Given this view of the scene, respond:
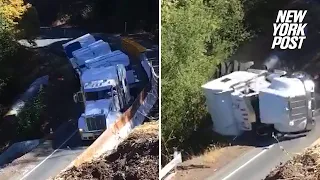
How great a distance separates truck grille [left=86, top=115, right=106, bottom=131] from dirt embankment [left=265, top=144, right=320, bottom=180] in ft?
2.91

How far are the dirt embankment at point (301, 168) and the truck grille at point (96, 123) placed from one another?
2.91 feet

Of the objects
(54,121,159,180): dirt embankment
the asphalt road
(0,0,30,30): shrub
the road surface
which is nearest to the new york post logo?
the road surface

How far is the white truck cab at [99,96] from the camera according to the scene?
278cm

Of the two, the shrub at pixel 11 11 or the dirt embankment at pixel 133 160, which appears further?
the dirt embankment at pixel 133 160

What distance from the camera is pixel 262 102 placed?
9.14 ft

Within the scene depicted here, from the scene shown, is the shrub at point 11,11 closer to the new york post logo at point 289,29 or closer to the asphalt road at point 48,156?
the asphalt road at point 48,156

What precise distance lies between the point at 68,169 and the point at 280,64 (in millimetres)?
1196

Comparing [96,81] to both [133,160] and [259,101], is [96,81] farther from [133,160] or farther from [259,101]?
[259,101]

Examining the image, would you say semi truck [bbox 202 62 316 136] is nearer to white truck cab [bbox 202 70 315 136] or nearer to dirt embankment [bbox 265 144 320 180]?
white truck cab [bbox 202 70 315 136]

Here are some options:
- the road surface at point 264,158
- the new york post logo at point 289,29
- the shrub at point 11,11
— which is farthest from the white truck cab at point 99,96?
the new york post logo at point 289,29

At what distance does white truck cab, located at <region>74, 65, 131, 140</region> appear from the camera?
2.78 m

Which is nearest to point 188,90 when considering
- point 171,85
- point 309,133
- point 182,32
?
point 171,85

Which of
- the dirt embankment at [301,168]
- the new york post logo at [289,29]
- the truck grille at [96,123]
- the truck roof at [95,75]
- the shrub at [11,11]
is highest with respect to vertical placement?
the shrub at [11,11]

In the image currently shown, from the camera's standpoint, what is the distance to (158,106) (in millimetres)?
2832
